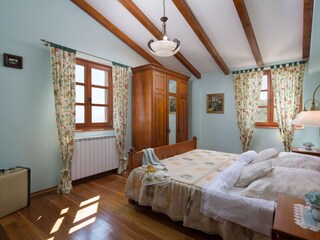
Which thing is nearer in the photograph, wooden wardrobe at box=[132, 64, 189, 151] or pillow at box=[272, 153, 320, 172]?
pillow at box=[272, 153, 320, 172]

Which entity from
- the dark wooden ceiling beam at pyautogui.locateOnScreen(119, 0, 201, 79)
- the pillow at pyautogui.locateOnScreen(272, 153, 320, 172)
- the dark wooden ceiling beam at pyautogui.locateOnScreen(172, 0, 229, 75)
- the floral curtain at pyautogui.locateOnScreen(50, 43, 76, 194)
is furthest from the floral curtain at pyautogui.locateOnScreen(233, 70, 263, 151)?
the floral curtain at pyautogui.locateOnScreen(50, 43, 76, 194)

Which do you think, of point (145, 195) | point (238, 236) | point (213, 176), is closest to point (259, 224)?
point (238, 236)

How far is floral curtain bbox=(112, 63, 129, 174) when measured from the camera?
3715mm

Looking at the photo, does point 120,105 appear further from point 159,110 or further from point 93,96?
point 159,110

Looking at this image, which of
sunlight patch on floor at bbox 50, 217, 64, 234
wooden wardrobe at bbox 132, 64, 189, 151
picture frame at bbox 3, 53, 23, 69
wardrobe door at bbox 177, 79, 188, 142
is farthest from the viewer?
wardrobe door at bbox 177, 79, 188, 142

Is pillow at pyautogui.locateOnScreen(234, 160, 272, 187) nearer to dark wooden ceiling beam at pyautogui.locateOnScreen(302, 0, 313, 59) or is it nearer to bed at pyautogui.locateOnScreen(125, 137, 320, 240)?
bed at pyautogui.locateOnScreen(125, 137, 320, 240)

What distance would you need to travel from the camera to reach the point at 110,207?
243cm

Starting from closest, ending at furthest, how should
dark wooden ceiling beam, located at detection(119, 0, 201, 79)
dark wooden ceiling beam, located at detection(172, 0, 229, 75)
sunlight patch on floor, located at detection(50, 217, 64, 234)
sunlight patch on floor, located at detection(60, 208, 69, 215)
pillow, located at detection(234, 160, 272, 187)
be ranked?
pillow, located at detection(234, 160, 272, 187) < sunlight patch on floor, located at detection(50, 217, 64, 234) < sunlight patch on floor, located at detection(60, 208, 69, 215) < dark wooden ceiling beam, located at detection(172, 0, 229, 75) < dark wooden ceiling beam, located at detection(119, 0, 201, 79)

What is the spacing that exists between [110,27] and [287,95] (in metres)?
3.94

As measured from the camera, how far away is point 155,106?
3873mm

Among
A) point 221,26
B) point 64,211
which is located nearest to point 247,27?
point 221,26

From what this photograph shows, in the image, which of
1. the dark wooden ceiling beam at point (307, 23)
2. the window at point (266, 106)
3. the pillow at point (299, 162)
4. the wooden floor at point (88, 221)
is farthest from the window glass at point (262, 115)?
the wooden floor at point (88, 221)

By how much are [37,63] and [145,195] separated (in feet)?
8.36

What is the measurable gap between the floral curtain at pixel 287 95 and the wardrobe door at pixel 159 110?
2413 mm
